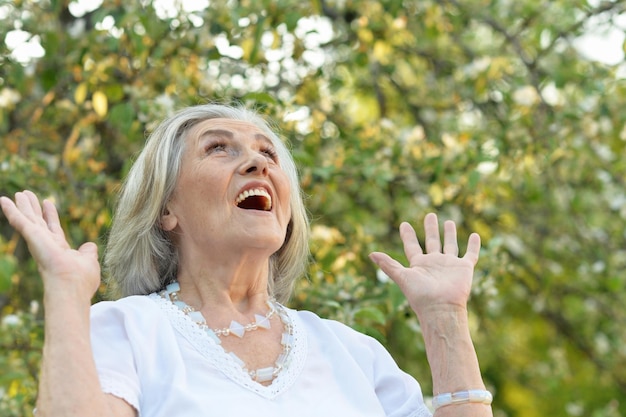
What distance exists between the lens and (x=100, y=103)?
10.9 ft

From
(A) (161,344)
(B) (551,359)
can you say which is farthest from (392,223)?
(A) (161,344)

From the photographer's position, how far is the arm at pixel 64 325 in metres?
1.62

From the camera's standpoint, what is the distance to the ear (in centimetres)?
221

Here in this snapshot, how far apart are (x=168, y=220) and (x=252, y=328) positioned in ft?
1.06

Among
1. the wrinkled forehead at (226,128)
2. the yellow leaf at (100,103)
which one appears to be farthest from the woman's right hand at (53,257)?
the yellow leaf at (100,103)

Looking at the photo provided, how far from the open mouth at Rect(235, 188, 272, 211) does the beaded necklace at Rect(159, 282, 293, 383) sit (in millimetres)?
228

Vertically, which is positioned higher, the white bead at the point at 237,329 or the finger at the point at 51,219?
the finger at the point at 51,219

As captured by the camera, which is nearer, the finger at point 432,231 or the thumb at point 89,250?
the thumb at point 89,250

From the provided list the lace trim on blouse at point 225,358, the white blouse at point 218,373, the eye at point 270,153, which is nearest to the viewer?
the white blouse at point 218,373

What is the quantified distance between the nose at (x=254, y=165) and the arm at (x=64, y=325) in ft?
1.54

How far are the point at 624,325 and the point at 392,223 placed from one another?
4.24ft

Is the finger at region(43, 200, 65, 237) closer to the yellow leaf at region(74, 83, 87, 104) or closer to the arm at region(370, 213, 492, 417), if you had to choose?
the arm at region(370, 213, 492, 417)

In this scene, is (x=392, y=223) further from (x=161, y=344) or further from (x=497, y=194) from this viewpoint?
(x=161, y=344)

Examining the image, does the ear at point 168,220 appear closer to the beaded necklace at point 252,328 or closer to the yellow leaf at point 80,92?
the beaded necklace at point 252,328
